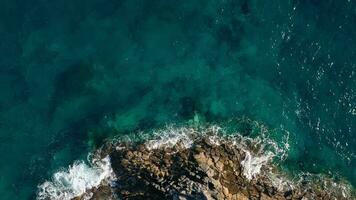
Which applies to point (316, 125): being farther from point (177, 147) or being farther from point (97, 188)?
point (97, 188)

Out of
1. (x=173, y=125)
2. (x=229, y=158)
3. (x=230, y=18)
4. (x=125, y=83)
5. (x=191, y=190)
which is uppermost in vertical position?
(x=230, y=18)

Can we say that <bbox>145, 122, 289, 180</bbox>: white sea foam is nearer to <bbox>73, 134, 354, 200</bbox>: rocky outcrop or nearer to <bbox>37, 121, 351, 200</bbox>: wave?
<bbox>37, 121, 351, 200</bbox>: wave

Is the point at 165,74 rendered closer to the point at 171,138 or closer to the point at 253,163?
the point at 171,138

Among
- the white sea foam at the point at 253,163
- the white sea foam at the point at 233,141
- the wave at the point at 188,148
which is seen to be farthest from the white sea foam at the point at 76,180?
the white sea foam at the point at 253,163

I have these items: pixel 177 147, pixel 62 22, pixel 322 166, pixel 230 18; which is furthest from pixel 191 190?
pixel 62 22

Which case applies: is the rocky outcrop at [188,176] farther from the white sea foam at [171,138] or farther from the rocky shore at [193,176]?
the white sea foam at [171,138]
